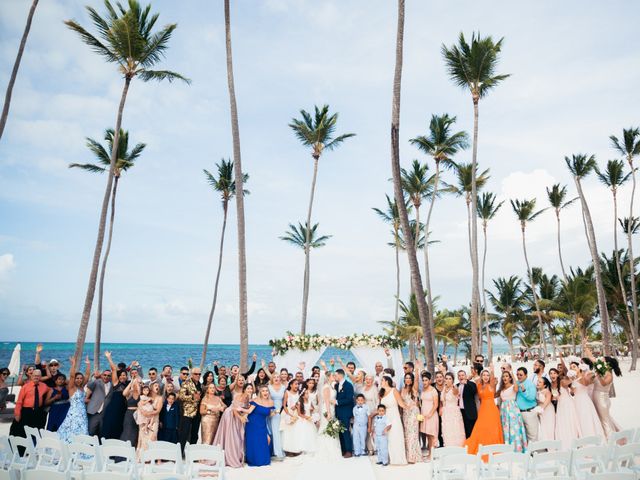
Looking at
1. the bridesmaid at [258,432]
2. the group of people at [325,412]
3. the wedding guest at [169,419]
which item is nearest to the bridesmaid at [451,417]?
the group of people at [325,412]

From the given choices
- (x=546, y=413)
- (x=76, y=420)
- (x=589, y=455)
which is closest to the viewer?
(x=589, y=455)

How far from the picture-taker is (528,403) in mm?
9430

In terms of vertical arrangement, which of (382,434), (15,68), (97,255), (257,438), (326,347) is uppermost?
(15,68)

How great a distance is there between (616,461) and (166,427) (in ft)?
24.9

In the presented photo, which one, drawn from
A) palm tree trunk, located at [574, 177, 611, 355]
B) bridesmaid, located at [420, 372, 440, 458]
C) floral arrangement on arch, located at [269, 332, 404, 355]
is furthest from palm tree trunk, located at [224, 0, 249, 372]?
palm tree trunk, located at [574, 177, 611, 355]

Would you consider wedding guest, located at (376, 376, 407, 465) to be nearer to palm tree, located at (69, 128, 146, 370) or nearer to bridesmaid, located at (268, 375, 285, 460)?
bridesmaid, located at (268, 375, 285, 460)

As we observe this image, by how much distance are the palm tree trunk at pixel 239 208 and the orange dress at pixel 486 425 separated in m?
7.35

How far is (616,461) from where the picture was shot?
6.19 metres

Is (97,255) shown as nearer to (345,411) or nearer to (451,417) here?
(345,411)

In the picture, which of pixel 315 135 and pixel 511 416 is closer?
pixel 511 416

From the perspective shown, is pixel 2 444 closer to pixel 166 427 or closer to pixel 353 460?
pixel 166 427

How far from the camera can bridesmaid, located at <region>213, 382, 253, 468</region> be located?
30.3 ft

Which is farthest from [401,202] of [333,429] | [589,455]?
[589,455]

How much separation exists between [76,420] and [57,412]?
3.35 feet
